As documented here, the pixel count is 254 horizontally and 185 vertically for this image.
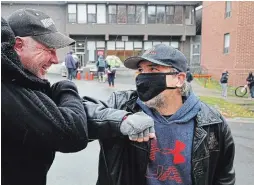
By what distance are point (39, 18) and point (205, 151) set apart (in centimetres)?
133

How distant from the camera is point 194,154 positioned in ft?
7.04

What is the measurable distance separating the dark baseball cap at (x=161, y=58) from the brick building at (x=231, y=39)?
67.3 ft

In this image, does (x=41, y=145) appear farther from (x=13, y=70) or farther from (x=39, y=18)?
(x=39, y=18)

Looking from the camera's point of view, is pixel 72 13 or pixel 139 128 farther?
pixel 72 13

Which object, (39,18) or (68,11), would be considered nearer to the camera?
(39,18)

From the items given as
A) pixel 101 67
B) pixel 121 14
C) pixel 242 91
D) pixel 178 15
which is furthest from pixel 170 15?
pixel 242 91

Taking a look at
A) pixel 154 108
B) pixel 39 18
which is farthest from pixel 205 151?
pixel 39 18

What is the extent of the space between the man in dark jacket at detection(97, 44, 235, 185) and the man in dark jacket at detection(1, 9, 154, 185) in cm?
42

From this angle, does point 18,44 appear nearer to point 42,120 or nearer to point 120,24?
point 42,120

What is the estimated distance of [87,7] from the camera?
115 ft

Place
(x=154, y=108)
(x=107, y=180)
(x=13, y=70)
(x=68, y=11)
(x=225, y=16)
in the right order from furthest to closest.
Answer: (x=68, y=11), (x=225, y=16), (x=154, y=108), (x=107, y=180), (x=13, y=70)

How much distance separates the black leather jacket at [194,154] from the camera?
199 centimetres

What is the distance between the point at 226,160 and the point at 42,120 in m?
1.48

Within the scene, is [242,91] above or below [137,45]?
below
